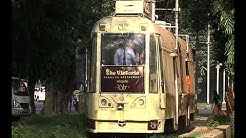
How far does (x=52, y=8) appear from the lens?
16.2 meters

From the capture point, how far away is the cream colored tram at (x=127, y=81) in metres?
14.5

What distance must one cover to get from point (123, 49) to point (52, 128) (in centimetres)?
318

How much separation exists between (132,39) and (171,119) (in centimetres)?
322

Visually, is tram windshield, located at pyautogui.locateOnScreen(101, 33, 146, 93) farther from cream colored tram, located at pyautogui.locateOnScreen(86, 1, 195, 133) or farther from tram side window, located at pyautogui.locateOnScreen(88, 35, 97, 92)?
tram side window, located at pyautogui.locateOnScreen(88, 35, 97, 92)

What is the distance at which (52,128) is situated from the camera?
42.1 feet

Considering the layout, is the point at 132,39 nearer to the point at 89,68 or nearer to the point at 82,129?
the point at 89,68

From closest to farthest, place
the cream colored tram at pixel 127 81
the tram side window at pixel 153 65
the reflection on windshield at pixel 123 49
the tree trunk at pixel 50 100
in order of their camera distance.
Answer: the cream colored tram at pixel 127 81 → the reflection on windshield at pixel 123 49 → the tram side window at pixel 153 65 → the tree trunk at pixel 50 100

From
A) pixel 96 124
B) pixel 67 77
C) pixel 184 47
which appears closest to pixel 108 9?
pixel 67 77

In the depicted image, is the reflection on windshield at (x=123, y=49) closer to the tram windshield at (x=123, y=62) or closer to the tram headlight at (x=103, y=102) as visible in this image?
the tram windshield at (x=123, y=62)

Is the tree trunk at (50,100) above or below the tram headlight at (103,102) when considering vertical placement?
below

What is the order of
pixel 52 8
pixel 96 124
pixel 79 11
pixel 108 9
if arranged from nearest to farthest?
pixel 96 124
pixel 52 8
pixel 79 11
pixel 108 9

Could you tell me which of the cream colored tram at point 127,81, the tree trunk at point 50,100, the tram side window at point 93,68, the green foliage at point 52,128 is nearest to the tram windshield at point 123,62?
the cream colored tram at point 127,81

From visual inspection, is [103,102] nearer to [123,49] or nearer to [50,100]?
[123,49]

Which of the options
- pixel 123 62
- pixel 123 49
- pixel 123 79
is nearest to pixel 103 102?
pixel 123 79
